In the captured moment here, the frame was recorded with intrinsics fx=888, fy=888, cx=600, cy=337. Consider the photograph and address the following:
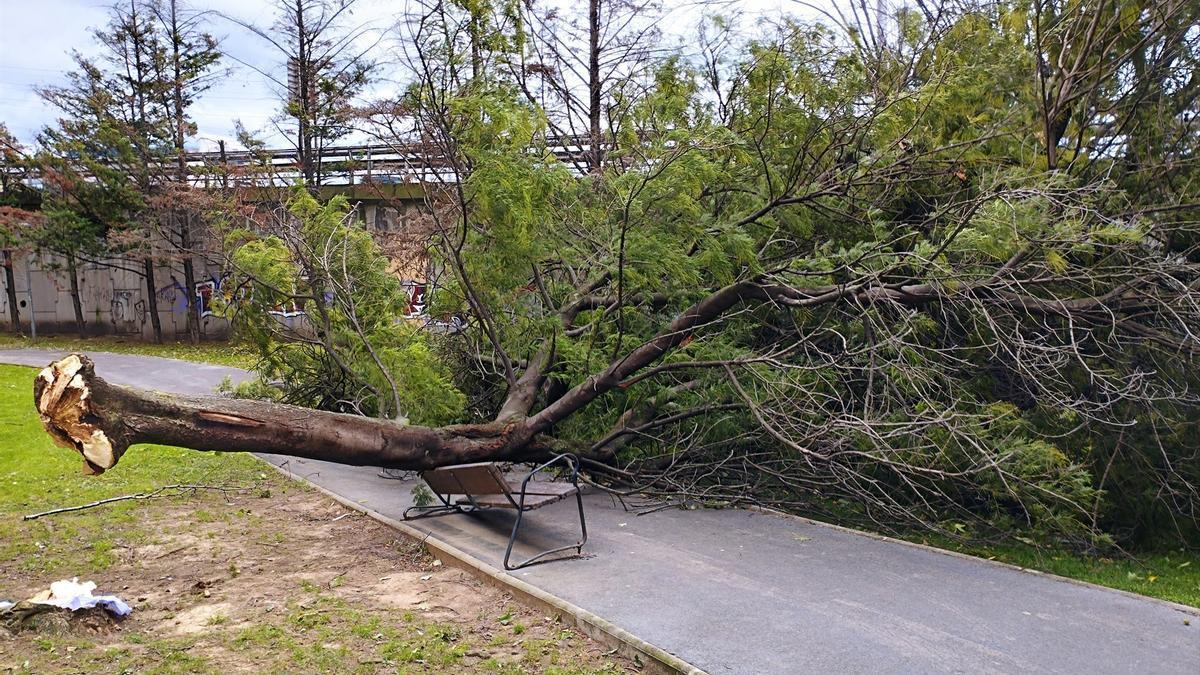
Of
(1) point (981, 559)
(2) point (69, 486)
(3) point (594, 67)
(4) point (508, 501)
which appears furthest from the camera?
(3) point (594, 67)

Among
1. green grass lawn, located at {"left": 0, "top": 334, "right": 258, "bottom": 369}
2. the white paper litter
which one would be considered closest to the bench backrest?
the white paper litter

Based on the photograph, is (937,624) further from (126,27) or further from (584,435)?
(126,27)

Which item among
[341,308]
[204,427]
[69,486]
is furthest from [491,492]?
[69,486]

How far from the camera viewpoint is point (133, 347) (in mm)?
24016

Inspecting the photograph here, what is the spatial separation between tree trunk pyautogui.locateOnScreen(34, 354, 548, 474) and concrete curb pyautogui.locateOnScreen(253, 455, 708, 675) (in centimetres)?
69

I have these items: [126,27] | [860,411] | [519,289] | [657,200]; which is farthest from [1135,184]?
[126,27]

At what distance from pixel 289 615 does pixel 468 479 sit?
1.76 meters

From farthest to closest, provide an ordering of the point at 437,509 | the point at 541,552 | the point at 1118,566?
the point at 437,509 → the point at 1118,566 → the point at 541,552

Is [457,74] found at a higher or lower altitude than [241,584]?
higher

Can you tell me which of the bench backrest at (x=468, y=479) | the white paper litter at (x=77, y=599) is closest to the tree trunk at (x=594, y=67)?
the bench backrest at (x=468, y=479)

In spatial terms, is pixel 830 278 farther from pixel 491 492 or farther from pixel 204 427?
pixel 204 427

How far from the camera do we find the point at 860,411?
7.51 m

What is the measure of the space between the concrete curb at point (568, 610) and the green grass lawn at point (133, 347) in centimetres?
1433

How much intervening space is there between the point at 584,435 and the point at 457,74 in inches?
139
